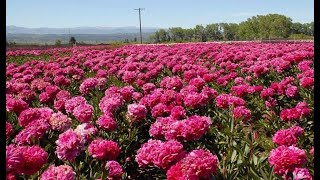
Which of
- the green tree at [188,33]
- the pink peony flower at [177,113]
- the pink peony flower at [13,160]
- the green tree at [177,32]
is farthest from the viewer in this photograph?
the green tree at [177,32]

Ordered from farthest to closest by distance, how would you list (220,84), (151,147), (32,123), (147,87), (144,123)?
(220,84) < (147,87) < (144,123) < (32,123) < (151,147)

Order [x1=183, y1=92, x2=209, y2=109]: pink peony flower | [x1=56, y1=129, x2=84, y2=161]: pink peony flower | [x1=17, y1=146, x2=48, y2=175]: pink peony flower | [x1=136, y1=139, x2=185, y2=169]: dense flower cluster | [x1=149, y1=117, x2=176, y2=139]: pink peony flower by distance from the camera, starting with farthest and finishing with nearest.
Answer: [x1=183, y1=92, x2=209, y2=109]: pink peony flower, [x1=149, y1=117, x2=176, y2=139]: pink peony flower, [x1=56, y1=129, x2=84, y2=161]: pink peony flower, [x1=136, y1=139, x2=185, y2=169]: dense flower cluster, [x1=17, y1=146, x2=48, y2=175]: pink peony flower

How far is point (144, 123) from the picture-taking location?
5.48m

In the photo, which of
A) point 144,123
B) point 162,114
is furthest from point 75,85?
point 162,114

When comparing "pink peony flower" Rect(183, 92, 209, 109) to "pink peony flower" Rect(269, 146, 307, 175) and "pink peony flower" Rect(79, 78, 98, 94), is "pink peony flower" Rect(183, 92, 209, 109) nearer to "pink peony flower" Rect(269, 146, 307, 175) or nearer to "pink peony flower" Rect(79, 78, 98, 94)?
"pink peony flower" Rect(269, 146, 307, 175)

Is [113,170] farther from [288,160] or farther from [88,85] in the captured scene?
[88,85]

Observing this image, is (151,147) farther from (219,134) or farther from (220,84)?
(220,84)

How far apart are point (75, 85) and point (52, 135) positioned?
202 inches

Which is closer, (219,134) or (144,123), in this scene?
(219,134)

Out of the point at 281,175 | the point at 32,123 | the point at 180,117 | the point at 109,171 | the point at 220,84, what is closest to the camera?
the point at 281,175

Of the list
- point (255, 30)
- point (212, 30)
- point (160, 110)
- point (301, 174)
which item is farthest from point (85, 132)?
point (212, 30)

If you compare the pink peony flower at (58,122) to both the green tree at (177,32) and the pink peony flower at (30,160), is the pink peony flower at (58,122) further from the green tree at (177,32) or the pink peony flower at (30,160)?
the green tree at (177,32)

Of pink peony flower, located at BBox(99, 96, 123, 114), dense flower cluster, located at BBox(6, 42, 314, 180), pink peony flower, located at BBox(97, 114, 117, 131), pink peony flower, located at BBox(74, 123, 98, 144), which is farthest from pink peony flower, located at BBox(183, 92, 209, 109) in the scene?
pink peony flower, located at BBox(74, 123, 98, 144)

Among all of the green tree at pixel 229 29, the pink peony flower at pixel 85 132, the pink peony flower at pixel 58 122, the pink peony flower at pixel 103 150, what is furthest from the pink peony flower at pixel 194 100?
the green tree at pixel 229 29
